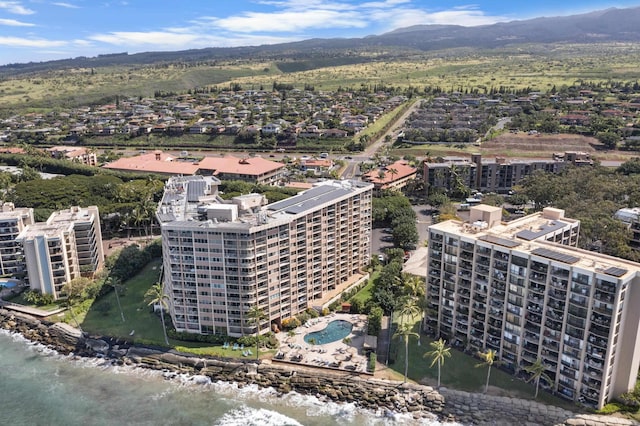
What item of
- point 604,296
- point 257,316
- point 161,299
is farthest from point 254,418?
point 604,296

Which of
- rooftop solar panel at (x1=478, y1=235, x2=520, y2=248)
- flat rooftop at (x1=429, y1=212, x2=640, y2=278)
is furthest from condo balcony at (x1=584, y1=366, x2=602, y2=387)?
rooftop solar panel at (x1=478, y1=235, x2=520, y2=248)

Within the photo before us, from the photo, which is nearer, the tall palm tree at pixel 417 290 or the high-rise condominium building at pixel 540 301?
the high-rise condominium building at pixel 540 301

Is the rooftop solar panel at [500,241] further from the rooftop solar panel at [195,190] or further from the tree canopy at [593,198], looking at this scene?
the rooftop solar panel at [195,190]

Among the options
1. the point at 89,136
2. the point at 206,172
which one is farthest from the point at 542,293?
the point at 89,136

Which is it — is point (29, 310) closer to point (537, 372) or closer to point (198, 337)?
point (198, 337)

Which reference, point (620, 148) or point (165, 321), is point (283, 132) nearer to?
point (620, 148)

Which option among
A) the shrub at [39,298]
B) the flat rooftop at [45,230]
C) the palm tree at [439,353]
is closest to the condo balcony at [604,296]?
the palm tree at [439,353]

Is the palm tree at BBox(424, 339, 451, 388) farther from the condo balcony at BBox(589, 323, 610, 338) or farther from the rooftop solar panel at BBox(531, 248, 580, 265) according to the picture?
the condo balcony at BBox(589, 323, 610, 338)
